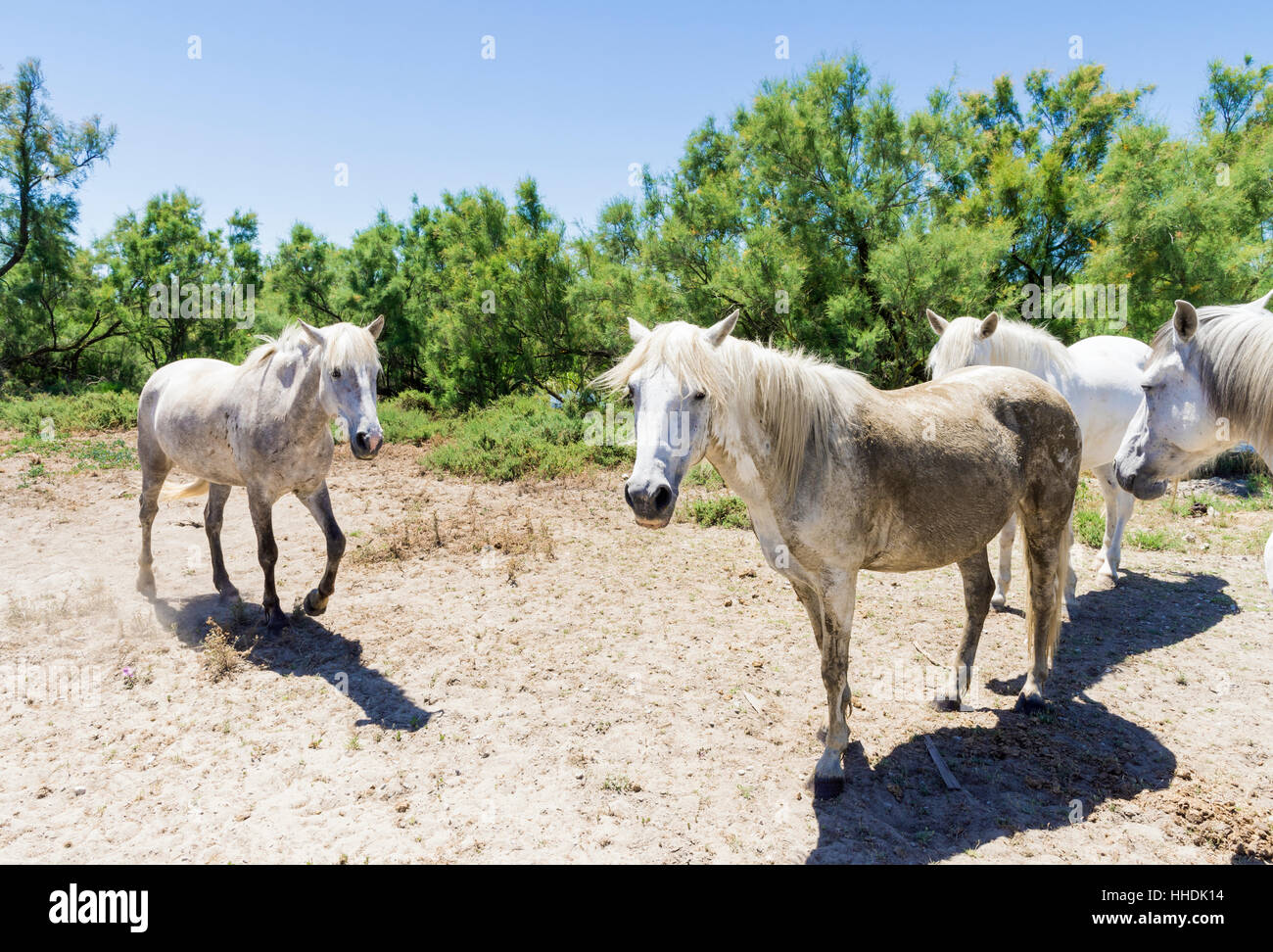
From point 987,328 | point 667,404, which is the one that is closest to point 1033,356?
point 987,328

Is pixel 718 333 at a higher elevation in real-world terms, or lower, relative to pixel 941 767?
higher

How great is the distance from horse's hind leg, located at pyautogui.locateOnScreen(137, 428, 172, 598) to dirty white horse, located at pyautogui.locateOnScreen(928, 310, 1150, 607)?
22.6 ft

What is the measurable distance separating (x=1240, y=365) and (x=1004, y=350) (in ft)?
7.61

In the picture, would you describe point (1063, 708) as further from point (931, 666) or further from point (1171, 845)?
point (1171, 845)

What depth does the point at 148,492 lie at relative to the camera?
6.12 metres

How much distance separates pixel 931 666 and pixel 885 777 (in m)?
1.44

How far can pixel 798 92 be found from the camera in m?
10.6

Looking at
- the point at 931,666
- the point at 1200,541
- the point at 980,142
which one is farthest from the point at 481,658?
the point at 980,142

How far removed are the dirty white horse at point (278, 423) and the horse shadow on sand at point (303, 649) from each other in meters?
0.18

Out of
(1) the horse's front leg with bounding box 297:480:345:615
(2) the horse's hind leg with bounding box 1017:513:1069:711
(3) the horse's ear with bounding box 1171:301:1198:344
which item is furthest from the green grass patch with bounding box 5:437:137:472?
(3) the horse's ear with bounding box 1171:301:1198:344

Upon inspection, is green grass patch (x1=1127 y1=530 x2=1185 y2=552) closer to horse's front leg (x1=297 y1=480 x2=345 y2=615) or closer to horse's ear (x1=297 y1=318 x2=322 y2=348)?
horse's front leg (x1=297 y1=480 x2=345 y2=615)

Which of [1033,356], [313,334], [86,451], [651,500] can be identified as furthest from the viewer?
[86,451]

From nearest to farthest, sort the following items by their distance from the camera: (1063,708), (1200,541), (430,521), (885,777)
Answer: (885,777)
(1063,708)
(1200,541)
(430,521)

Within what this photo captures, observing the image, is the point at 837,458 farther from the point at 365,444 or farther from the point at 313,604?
the point at 313,604
